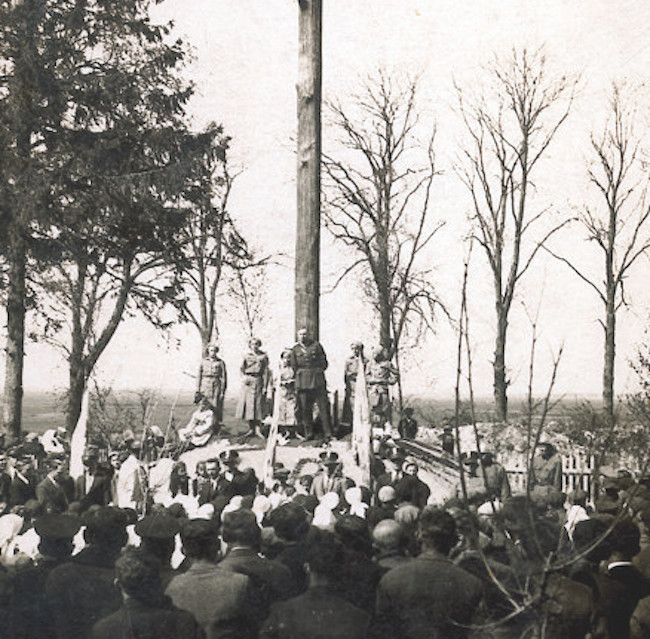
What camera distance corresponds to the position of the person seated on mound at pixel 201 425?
15672mm

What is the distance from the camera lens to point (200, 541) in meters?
4.44

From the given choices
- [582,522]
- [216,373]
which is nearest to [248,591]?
[582,522]

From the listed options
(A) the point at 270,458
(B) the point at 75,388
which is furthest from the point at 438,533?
(B) the point at 75,388

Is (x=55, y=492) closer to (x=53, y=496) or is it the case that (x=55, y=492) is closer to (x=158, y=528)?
(x=53, y=496)

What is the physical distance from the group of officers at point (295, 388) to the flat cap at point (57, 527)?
8.37 meters

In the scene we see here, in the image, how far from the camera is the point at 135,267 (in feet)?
68.9

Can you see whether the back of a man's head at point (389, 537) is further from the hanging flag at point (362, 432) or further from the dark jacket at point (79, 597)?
the hanging flag at point (362, 432)

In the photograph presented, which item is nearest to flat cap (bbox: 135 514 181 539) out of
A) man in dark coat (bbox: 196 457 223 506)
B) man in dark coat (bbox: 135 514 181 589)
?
man in dark coat (bbox: 135 514 181 589)

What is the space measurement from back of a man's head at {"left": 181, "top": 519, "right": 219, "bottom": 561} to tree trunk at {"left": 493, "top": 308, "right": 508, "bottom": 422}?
2050 cm

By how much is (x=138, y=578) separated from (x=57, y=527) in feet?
4.54

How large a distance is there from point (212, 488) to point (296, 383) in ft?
15.3

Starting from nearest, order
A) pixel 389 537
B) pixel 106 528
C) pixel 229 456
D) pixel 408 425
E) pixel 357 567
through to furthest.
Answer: pixel 357 567, pixel 106 528, pixel 389 537, pixel 229 456, pixel 408 425

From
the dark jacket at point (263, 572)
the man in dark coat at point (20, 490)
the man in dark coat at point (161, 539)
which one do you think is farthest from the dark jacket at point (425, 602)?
the man in dark coat at point (20, 490)

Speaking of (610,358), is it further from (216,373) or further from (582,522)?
(582,522)
